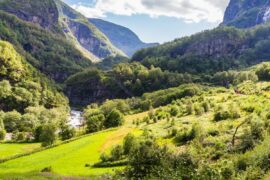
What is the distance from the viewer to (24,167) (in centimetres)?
10019

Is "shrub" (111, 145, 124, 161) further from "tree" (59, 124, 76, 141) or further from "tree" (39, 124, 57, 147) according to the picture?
"tree" (59, 124, 76, 141)

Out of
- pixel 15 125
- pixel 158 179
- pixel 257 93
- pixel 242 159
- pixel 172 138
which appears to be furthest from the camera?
pixel 15 125

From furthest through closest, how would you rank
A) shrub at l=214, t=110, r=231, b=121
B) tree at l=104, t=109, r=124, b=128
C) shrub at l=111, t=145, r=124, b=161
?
tree at l=104, t=109, r=124, b=128
shrub at l=214, t=110, r=231, b=121
shrub at l=111, t=145, r=124, b=161

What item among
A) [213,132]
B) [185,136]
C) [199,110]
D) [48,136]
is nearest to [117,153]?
[185,136]

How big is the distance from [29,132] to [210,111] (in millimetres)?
73937

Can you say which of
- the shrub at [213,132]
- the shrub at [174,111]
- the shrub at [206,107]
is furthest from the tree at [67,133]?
the shrub at [213,132]

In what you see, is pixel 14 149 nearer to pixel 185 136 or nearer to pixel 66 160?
pixel 66 160

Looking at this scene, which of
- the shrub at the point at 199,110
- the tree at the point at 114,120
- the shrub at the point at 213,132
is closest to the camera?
the shrub at the point at 213,132

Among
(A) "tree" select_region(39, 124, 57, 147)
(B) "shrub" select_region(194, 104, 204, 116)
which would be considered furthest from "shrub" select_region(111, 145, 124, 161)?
(B) "shrub" select_region(194, 104, 204, 116)

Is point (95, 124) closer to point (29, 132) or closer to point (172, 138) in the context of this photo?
point (29, 132)

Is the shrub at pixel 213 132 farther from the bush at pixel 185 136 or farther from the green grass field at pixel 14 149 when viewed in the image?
the green grass field at pixel 14 149

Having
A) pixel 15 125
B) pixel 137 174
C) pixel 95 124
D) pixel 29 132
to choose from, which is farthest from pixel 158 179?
pixel 15 125

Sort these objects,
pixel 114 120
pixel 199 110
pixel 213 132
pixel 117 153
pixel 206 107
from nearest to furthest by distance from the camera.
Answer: pixel 213 132 → pixel 117 153 → pixel 199 110 → pixel 206 107 → pixel 114 120

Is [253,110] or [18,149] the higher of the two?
[253,110]
